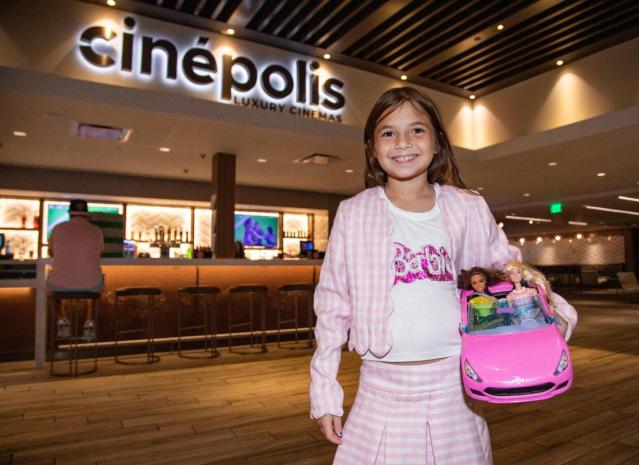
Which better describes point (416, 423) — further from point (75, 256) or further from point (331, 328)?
point (75, 256)

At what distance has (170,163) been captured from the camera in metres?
7.65

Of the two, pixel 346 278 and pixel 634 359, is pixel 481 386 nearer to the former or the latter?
pixel 346 278

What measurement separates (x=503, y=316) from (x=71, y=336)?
5.28 metres

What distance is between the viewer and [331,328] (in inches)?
39.8

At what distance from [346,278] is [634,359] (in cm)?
550

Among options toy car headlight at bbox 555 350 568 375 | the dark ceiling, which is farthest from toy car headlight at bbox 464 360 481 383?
the dark ceiling

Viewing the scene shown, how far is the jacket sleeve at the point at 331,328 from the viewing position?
0.98 m

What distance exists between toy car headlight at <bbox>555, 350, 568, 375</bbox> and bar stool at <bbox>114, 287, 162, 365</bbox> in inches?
195

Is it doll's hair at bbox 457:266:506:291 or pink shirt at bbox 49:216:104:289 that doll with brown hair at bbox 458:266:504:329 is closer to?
doll's hair at bbox 457:266:506:291

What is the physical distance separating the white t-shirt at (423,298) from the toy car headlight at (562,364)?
0.23 metres

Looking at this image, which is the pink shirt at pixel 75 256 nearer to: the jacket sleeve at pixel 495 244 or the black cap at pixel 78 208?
the black cap at pixel 78 208

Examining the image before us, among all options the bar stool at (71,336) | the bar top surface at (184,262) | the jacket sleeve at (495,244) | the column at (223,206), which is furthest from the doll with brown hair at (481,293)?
the column at (223,206)

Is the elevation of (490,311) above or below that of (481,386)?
above

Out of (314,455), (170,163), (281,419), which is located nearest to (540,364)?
(314,455)
